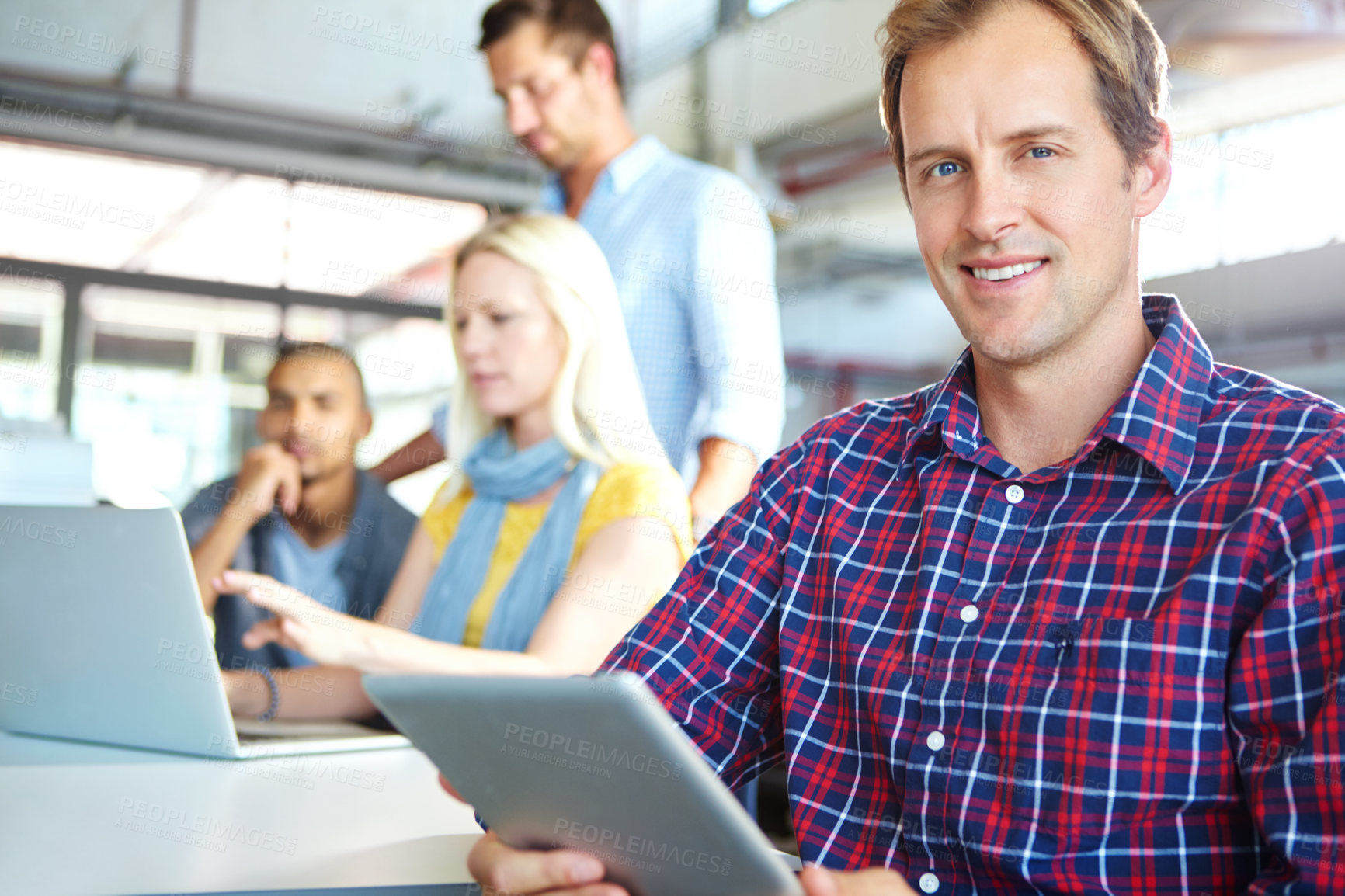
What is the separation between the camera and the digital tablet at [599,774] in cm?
67

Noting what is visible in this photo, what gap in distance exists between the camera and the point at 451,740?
82cm

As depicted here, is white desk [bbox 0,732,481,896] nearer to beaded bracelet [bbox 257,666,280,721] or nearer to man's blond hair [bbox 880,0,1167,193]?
beaded bracelet [bbox 257,666,280,721]

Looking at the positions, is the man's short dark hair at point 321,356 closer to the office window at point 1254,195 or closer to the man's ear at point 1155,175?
the office window at point 1254,195

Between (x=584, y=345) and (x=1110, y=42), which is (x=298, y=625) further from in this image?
(x=1110, y=42)

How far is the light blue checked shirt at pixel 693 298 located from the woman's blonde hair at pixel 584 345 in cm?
25

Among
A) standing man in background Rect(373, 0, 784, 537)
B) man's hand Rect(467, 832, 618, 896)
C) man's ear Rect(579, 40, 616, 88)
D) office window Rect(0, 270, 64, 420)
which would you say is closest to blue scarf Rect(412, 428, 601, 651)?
standing man in background Rect(373, 0, 784, 537)

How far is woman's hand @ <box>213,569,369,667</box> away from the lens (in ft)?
4.33

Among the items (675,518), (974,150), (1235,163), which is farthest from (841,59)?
(974,150)

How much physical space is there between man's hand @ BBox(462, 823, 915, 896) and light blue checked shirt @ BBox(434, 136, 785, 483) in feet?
4.03

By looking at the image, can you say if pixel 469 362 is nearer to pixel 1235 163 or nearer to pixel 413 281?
pixel 1235 163

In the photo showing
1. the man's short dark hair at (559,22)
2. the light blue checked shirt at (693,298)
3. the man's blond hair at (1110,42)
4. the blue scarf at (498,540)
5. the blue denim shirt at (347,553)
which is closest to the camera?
the man's blond hair at (1110,42)

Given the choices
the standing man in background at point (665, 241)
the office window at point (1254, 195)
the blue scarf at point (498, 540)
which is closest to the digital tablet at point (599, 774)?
the blue scarf at point (498, 540)

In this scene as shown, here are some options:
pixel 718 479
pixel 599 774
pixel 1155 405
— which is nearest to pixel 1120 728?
pixel 1155 405

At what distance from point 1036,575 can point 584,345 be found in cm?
106
